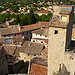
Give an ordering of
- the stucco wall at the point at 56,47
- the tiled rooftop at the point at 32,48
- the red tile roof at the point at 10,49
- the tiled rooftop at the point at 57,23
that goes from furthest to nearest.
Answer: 1. the red tile roof at the point at 10,49
2. the tiled rooftop at the point at 32,48
3. the stucco wall at the point at 56,47
4. the tiled rooftop at the point at 57,23

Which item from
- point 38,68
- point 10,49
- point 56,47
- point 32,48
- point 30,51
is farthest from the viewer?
point 10,49

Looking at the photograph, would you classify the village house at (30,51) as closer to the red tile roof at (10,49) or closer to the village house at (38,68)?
the red tile roof at (10,49)

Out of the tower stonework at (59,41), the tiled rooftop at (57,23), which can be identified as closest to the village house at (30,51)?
the tower stonework at (59,41)

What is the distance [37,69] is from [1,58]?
5222 mm

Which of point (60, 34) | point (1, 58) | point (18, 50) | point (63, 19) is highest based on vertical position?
point (63, 19)

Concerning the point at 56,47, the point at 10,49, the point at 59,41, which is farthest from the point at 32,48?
the point at 59,41

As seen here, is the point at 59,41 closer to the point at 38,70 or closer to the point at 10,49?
the point at 38,70

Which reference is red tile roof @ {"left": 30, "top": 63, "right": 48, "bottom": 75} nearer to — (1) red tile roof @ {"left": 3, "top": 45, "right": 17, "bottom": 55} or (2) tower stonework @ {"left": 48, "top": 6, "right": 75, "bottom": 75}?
(2) tower stonework @ {"left": 48, "top": 6, "right": 75, "bottom": 75}

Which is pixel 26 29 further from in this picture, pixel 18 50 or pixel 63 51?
pixel 63 51

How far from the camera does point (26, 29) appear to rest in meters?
45.9

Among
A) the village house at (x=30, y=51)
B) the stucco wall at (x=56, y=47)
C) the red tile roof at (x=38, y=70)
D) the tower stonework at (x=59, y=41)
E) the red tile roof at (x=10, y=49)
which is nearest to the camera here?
the tower stonework at (x=59, y=41)

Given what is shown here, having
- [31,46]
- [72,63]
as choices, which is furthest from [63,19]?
[31,46]

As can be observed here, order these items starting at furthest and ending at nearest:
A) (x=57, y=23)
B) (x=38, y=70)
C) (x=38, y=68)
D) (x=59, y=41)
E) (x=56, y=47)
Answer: (x=38, y=68) → (x=38, y=70) → (x=56, y=47) → (x=59, y=41) → (x=57, y=23)

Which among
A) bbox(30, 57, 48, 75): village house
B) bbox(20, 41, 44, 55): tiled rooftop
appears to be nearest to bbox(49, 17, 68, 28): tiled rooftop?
bbox(30, 57, 48, 75): village house
